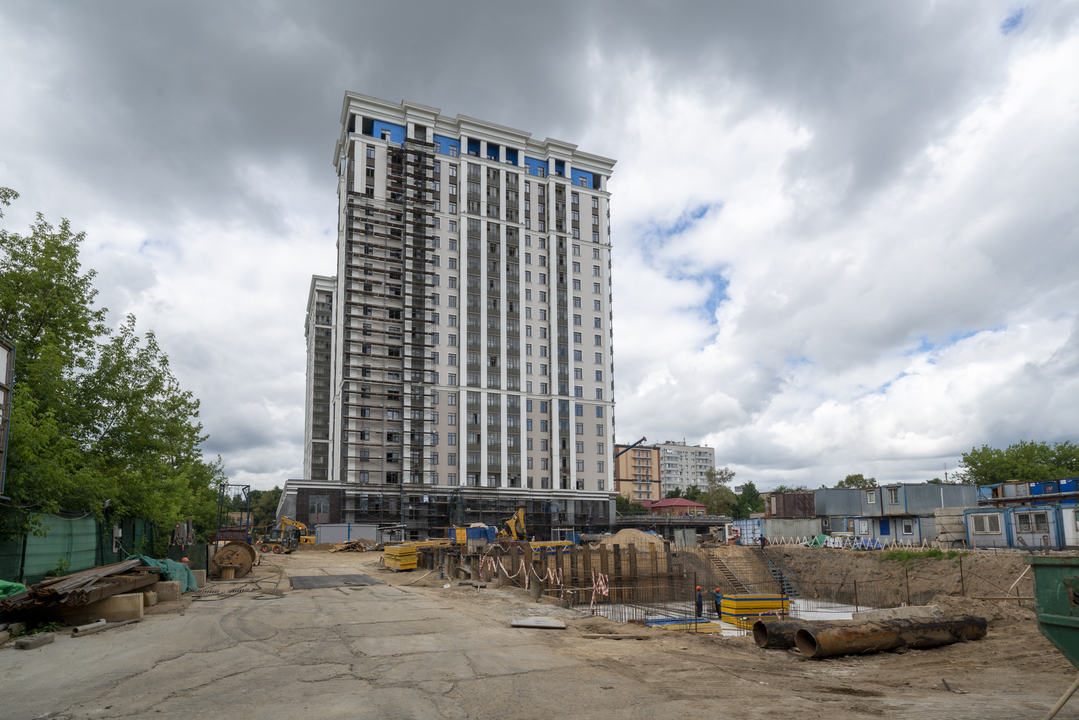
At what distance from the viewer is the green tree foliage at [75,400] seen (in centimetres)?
1806

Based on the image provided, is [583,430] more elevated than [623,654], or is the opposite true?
[583,430]

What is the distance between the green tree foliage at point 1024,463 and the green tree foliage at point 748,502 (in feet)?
181

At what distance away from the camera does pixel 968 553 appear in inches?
1396

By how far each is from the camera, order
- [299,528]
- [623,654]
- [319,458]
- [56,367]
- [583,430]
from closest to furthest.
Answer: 1. [623,654]
2. [56,367]
3. [299,528]
4. [583,430]
5. [319,458]

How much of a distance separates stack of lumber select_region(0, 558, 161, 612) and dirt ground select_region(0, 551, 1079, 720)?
1.20 m

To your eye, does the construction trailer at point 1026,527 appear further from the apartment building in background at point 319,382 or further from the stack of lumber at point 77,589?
the apartment building in background at point 319,382

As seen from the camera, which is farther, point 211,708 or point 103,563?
point 103,563

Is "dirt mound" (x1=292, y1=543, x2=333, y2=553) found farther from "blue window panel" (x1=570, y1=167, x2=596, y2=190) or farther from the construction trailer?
"blue window panel" (x1=570, y1=167, x2=596, y2=190)

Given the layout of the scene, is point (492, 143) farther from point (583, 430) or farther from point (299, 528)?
point (299, 528)

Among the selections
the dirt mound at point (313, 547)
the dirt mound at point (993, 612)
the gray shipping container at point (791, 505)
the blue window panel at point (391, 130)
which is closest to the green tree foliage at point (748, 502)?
the gray shipping container at point (791, 505)

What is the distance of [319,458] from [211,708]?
11242cm

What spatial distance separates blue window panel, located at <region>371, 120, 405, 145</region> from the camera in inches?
3716

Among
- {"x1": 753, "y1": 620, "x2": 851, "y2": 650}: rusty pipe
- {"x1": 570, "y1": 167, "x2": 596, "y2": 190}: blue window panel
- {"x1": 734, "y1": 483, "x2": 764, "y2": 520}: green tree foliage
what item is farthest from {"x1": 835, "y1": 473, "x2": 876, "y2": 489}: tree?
{"x1": 753, "y1": 620, "x2": 851, "y2": 650}: rusty pipe

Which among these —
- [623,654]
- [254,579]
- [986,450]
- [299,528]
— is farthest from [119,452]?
[986,450]
